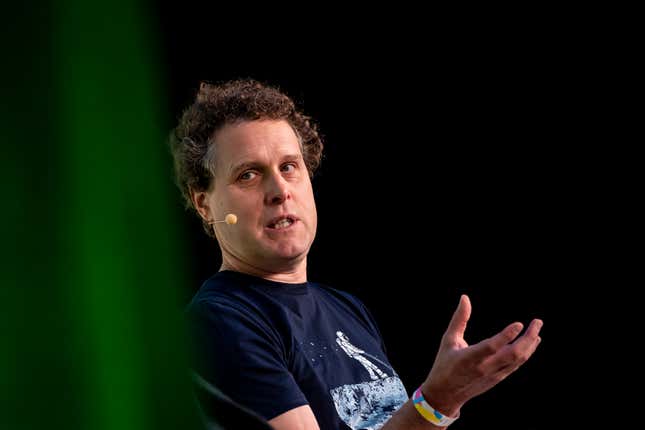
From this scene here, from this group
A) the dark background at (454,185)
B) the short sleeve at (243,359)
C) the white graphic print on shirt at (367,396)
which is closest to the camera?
the short sleeve at (243,359)

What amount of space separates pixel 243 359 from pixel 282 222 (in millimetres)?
347

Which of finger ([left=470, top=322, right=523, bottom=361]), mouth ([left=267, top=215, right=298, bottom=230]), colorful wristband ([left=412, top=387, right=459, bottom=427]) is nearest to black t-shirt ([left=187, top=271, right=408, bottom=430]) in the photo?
mouth ([left=267, top=215, right=298, bottom=230])

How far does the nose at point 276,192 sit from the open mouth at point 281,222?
0.12 ft

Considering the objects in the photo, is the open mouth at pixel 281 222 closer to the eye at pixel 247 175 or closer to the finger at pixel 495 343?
the eye at pixel 247 175

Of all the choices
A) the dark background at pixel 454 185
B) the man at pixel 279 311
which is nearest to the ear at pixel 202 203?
the man at pixel 279 311

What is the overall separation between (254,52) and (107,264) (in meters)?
1.39

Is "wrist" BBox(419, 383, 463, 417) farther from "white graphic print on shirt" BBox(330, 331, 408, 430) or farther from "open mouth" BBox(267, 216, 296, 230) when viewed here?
"open mouth" BBox(267, 216, 296, 230)

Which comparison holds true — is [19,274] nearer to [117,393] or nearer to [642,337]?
[117,393]

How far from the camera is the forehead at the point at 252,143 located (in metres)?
1.56

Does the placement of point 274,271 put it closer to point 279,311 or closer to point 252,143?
point 279,311

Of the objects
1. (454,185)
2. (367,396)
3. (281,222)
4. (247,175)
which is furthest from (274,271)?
(454,185)

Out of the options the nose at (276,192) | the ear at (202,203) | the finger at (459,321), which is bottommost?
the finger at (459,321)

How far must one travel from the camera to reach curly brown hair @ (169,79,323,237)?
1619mm

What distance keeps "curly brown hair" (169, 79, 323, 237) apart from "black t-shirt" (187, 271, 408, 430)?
27cm
